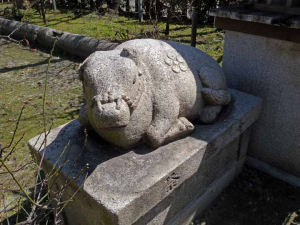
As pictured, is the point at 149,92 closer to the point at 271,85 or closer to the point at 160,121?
the point at 160,121

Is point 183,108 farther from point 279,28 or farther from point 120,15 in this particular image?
point 120,15

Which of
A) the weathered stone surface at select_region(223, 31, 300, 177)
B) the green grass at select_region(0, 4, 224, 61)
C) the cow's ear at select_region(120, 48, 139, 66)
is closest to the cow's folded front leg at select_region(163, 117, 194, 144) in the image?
the cow's ear at select_region(120, 48, 139, 66)

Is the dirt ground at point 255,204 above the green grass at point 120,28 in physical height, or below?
below

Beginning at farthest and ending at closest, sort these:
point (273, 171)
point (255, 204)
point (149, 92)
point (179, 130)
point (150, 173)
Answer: point (273, 171), point (255, 204), point (179, 130), point (149, 92), point (150, 173)

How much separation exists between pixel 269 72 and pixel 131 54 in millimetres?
1803

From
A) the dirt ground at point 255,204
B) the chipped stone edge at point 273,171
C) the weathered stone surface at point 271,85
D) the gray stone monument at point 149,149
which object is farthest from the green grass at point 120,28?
the gray stone monument at point 149,149

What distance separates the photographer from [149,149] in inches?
104

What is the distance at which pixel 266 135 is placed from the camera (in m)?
3.72

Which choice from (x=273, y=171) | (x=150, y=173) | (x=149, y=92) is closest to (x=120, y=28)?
(x=273, y=171)

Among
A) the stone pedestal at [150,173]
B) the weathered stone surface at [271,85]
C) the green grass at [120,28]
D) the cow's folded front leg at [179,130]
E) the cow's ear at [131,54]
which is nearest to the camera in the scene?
the stone pedestal at [150,173]

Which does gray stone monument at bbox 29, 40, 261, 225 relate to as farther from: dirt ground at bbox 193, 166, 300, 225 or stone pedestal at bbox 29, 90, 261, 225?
dirt ground at bbox 193, 166, 300, 225

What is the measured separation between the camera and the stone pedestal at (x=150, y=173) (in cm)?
220

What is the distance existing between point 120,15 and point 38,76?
587 cm

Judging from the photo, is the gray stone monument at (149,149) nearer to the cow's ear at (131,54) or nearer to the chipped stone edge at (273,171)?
the cow's ear at (131,54)
